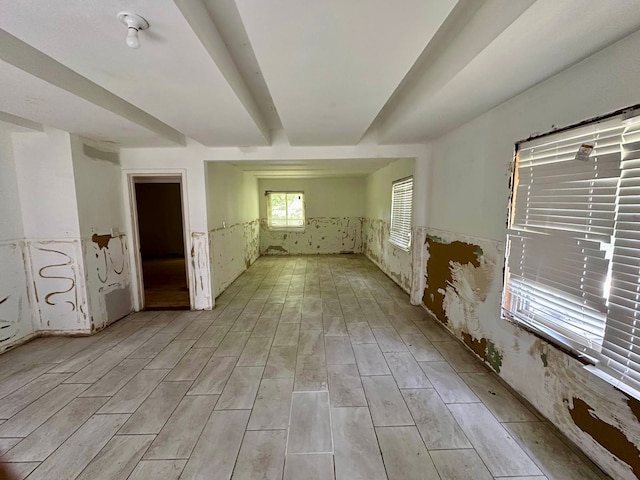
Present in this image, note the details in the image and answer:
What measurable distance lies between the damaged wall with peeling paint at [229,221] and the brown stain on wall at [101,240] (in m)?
1.25

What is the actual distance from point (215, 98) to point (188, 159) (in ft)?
6.33

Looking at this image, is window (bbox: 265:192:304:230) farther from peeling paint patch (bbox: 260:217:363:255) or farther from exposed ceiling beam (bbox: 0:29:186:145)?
exposed ceiling beam (bbox: 0:29:186:145)

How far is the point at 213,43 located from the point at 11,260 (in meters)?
3.30

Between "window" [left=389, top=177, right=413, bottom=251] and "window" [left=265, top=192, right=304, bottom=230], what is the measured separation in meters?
3.38

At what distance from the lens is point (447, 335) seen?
3.04 metres

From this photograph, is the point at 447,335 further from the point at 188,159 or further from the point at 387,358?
the point at 188,159

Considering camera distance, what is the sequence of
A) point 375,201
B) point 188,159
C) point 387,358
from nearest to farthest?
point 387,358 < point 188,159 < point 375,201

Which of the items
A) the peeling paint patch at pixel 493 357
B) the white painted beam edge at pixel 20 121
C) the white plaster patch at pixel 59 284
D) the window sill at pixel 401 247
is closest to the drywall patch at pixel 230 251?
the white plaster patch at pixel 59 284

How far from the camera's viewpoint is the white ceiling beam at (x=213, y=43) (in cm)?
126

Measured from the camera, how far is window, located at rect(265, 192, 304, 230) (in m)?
8.00

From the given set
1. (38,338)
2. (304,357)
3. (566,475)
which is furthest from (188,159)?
(566,475)

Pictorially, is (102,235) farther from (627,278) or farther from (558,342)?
(627,278)

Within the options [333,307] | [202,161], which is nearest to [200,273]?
[202,161]

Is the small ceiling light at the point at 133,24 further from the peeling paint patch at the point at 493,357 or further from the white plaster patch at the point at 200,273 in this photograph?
the peeling paint patch at the point at 493,357
